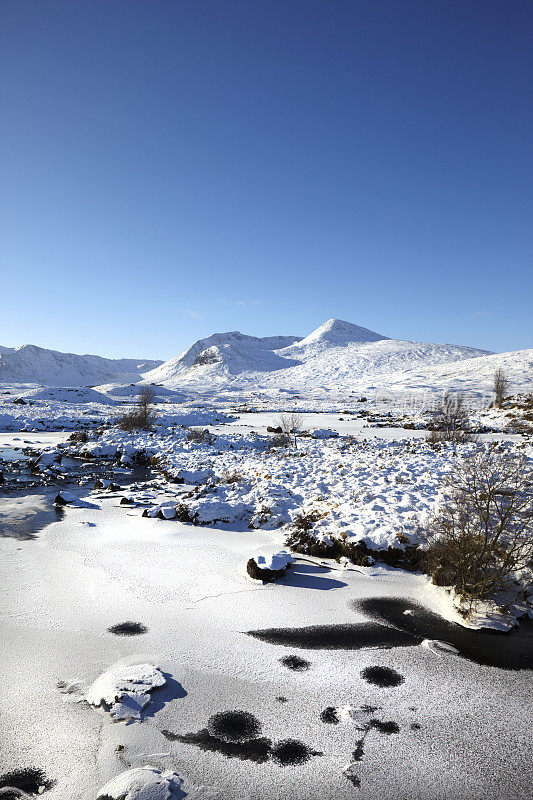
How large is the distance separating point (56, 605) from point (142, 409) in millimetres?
28822

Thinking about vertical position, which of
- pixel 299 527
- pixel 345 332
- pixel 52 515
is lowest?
pixel 52 515

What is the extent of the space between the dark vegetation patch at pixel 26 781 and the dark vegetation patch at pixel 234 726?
1810mm

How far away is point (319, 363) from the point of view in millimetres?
142250

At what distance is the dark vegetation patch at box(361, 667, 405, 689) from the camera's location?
5621mm

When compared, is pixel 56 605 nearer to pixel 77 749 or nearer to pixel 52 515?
pixel 77 749

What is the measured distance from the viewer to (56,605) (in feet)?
25.4

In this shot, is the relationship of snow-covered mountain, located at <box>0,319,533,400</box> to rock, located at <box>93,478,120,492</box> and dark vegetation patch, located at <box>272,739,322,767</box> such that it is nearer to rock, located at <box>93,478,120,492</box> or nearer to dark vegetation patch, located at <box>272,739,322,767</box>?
rock, located at <box>93,478,120,492</box>

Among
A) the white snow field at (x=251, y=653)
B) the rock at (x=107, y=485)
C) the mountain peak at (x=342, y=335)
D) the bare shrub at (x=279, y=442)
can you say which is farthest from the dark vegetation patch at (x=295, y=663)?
the mountain peak at (x=342, y=335)

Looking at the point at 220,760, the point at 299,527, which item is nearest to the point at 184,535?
the point at 299,527

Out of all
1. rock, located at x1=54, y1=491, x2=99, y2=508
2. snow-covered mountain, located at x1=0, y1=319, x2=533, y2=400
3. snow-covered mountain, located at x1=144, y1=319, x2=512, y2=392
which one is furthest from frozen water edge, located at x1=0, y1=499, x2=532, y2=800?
snow-covered mountain, located at x1=144, y1=319, x2=512, y2=392

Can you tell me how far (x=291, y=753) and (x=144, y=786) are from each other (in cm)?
164

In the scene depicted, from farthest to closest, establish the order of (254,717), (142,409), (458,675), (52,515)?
(142,409) → (52,515) → (458,675) → (254,717)

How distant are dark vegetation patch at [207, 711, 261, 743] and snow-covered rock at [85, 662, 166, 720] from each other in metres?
1.00

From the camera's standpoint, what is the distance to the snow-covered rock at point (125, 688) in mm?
5043
